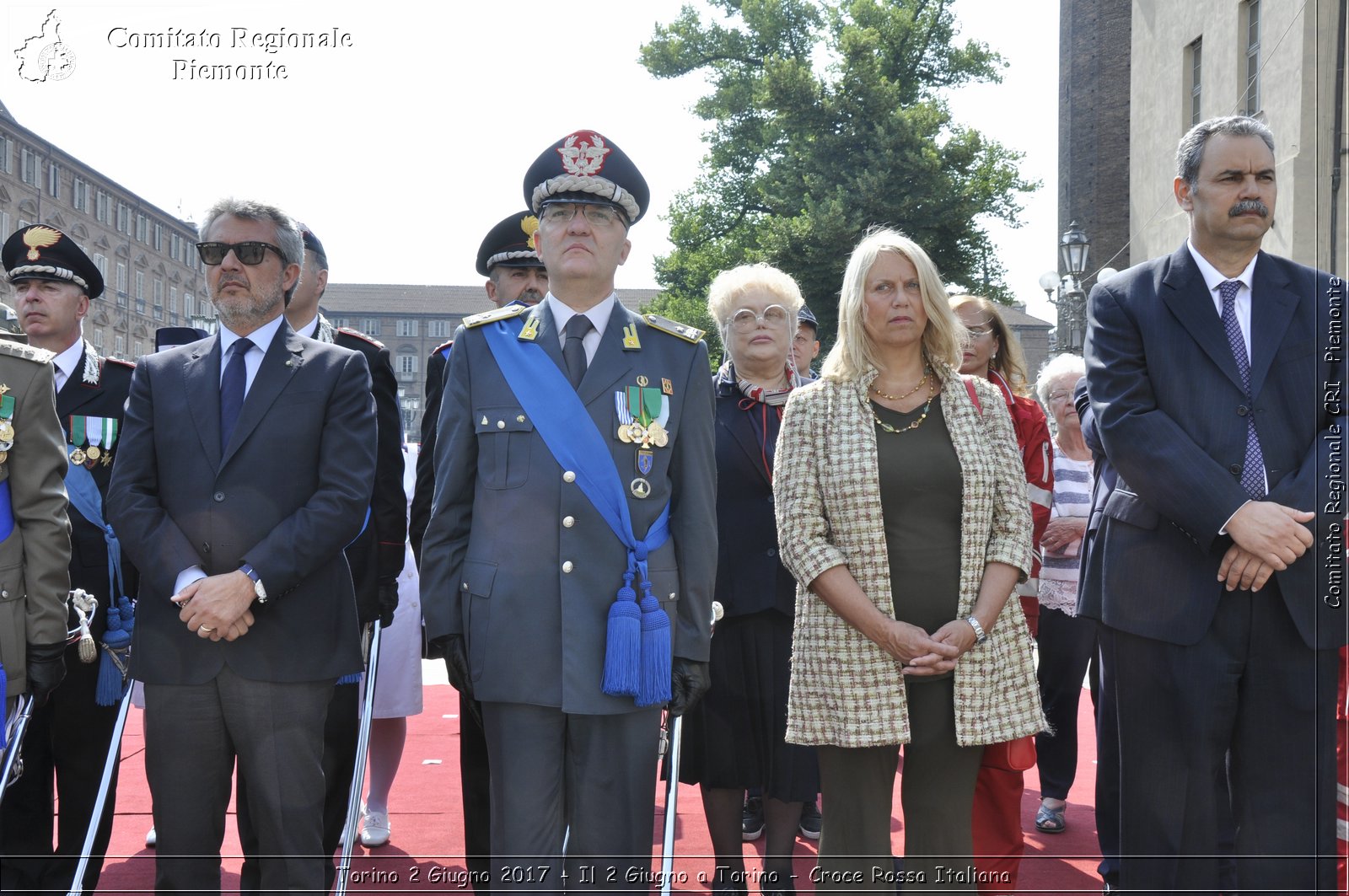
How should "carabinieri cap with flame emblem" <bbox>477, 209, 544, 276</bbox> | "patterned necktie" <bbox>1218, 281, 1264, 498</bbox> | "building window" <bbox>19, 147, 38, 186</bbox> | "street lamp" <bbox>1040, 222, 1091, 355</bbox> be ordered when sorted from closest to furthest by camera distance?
"patterned necktie" <bbox>1218, 281, 1264, 498</bbox> < "carabinieri cap with flame emblem" <bbox>477, 209, 544, 276</bbox> < "street lamp" <bbox>1040, 222, 1091, 355</bbox> < "building window" <bbox>19, 147, 38, 186</bbox>

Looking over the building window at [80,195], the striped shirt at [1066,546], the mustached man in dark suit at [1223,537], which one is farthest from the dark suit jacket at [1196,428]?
the building window at [80,195]

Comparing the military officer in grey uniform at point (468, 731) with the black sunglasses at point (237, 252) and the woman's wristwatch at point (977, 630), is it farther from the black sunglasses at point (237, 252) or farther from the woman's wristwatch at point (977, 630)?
the woman's wristwatch at point (977, 630)

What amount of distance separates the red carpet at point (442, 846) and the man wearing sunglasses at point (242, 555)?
43.8 inches

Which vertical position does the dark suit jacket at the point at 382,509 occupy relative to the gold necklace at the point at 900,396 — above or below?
below

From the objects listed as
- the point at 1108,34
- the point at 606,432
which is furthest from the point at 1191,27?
the point at 606,432

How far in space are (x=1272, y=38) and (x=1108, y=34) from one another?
18.0 metres

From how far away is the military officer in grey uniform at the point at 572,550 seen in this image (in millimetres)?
3197

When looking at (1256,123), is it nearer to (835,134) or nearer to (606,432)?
(606,432)

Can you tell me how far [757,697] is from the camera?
14.9 feet

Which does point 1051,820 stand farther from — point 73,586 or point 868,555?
Answer: point 73,586

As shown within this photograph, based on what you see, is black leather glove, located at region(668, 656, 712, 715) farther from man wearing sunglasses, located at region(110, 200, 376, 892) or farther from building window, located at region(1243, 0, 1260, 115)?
building window, located at region(1243, 0, 1260, 115)

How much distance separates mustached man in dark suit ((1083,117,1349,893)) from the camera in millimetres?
3336

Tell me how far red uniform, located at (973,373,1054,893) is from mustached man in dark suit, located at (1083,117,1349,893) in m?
0.36

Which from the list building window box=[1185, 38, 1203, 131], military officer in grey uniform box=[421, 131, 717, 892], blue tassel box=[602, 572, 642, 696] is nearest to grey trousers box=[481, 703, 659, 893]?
military officer in grey uniform box=[421, 131, 717, 892]
